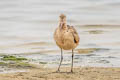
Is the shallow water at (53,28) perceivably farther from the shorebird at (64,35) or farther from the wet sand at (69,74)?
the shorebird at (64,35)

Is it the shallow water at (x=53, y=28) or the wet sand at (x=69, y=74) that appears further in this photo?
the shallow water at (x=53, y=28)

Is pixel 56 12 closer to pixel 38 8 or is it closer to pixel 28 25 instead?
pixel 38 8

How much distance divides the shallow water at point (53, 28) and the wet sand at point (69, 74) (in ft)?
2.87

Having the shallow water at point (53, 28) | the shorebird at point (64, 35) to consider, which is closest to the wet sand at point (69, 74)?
the shorebird at point (64, 35)

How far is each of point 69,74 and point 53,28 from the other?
8351 millimetres

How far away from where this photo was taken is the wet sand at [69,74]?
10172mm

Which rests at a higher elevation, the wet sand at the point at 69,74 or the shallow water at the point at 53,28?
the shallow water at the point at 53,28

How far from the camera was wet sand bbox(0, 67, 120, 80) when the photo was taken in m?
10.2

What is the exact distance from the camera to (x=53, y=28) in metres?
18.8

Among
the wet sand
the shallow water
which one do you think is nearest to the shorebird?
the wet sand

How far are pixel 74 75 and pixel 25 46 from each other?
561 centimetres

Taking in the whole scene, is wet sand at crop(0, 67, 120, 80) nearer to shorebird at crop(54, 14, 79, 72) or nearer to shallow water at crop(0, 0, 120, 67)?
shorebird at crop(54, 14, 79, 72)

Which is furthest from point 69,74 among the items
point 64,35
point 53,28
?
point 53,28

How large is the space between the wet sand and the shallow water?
873 mm
